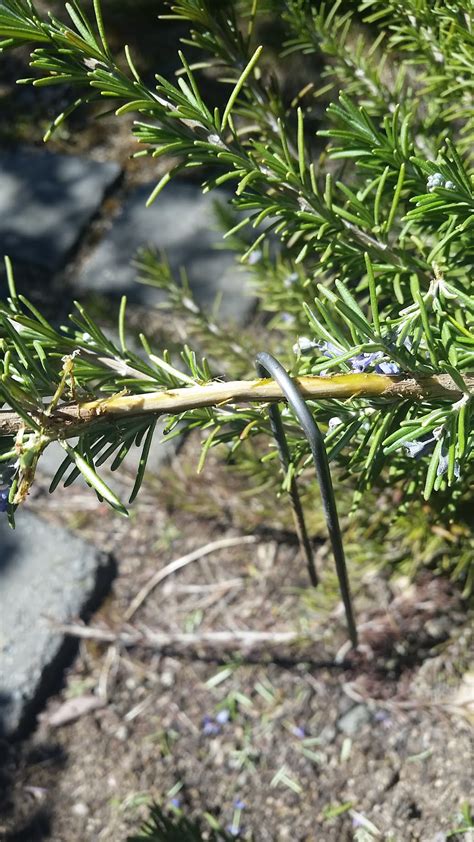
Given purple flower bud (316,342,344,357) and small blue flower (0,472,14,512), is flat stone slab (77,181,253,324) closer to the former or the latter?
purple flower bud (316,342,344,357)

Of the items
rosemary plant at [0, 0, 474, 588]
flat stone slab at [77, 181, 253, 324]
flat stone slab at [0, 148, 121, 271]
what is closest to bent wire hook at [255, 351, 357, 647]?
rosemary plant at [0, 0, 474, 588]

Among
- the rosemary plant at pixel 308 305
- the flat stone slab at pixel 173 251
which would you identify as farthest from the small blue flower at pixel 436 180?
the flat stone slab at pixel 173 251

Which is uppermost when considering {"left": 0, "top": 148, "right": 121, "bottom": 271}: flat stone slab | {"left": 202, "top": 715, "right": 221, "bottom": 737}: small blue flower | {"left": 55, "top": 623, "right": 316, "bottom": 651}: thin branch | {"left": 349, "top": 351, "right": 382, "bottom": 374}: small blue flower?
{"left": 349, "top": 351, "right": 382, "bottom": 374}: small blue flower

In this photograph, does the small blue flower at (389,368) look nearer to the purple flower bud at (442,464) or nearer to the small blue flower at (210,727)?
the purple flower bud at (442,464)

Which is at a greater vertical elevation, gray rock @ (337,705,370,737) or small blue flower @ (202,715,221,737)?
gray rock @ (337,705,370,737)

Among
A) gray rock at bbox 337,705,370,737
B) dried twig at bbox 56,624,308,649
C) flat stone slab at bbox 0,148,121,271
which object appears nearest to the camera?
gray rock at bbox 337,705,370,737
